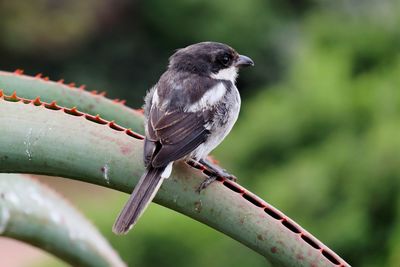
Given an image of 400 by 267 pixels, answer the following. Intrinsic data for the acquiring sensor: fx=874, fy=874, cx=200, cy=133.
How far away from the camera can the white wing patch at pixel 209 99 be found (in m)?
4.11

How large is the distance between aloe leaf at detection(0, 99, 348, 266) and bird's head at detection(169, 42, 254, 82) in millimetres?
1874


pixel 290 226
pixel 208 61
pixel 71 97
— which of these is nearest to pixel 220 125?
pixel 208 61

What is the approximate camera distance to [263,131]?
920 cm

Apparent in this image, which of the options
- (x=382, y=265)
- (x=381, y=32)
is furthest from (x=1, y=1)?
(x=382, y=265)

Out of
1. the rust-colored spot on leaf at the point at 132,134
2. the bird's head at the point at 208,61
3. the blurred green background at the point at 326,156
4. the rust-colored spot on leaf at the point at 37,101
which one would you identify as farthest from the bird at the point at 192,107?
the blurred green background at the point at 326,156

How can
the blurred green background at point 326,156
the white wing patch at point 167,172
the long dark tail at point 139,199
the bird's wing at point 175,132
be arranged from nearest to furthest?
the long dark tail at point 139,199 → the white wing patch at point 167,172 → the bird's wing at point 175,132 → the blurred green background at point 326,156

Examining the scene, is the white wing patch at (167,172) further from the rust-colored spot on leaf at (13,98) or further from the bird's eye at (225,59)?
the bird's eye at (225,59)

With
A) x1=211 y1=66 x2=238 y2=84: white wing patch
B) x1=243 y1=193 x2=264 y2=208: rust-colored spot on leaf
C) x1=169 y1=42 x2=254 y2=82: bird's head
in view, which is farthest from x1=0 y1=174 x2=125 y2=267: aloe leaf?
x1=211 y1=66 x2=238 y2=84: white wing patch

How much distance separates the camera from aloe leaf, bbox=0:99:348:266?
8.08ft

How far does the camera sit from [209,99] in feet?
13.8

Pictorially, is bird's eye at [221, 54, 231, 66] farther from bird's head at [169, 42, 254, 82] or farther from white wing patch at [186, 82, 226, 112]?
white wing patch at [186, 82, 226, 112]

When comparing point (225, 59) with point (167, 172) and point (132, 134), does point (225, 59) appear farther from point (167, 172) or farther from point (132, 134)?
point (132, 134)

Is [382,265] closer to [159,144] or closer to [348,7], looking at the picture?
[159,144]

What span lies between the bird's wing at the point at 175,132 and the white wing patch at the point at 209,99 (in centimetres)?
4
